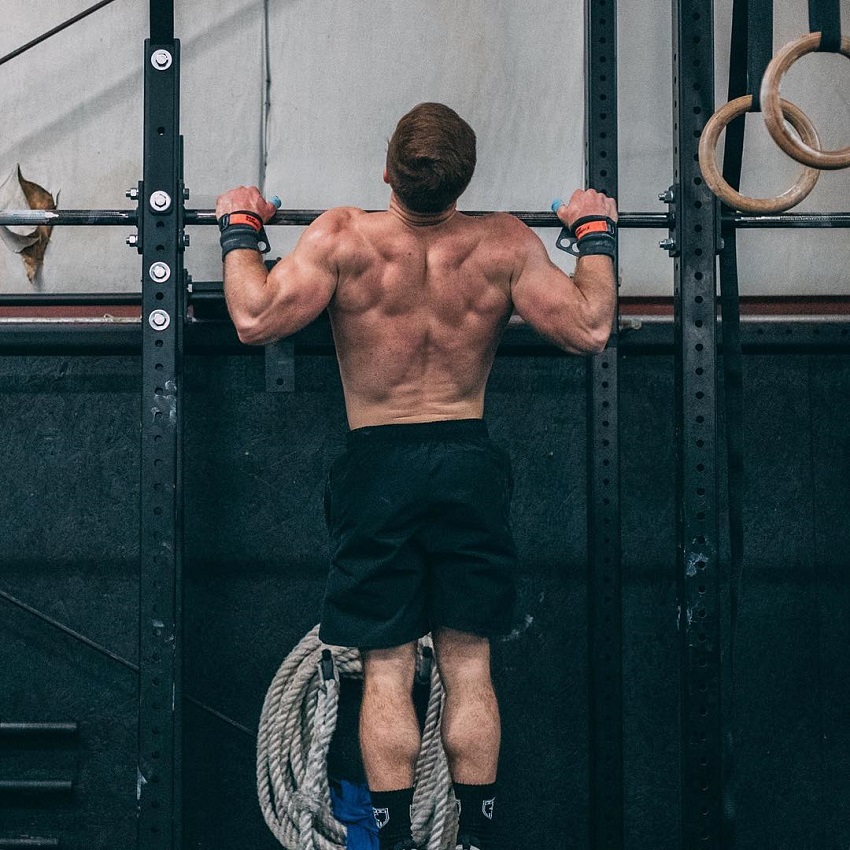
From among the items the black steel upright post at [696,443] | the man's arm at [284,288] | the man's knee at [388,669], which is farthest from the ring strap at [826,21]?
the man's knee at [388,669]

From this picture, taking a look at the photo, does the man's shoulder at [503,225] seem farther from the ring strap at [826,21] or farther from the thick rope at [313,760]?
the thick rope at [313,760]

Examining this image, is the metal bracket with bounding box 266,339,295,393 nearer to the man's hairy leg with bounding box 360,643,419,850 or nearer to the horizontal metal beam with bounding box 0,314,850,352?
the horizontal metal beam with bounding box 0,314,850,352

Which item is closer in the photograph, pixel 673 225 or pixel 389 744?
pixel 389 744

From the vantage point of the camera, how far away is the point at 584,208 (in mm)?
2066

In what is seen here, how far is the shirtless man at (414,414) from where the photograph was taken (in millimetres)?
1890

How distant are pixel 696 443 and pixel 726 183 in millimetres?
597

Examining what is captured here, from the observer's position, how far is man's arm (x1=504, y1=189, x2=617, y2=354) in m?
1.96

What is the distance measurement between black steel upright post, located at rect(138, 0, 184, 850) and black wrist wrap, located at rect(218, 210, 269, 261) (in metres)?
0.17

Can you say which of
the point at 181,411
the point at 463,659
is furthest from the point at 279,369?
the point at 463,659

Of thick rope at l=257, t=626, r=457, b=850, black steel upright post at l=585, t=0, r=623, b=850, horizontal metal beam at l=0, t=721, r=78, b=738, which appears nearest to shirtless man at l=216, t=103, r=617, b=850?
thick rope at l=257, t=626, r=457, b=850

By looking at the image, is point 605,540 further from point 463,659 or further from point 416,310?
point 416,310

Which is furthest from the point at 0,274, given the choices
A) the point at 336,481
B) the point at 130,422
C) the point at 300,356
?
the point at 336,481

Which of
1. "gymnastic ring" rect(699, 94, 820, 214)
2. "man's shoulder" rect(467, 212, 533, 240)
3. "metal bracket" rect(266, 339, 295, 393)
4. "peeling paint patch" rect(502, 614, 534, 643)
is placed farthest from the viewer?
"peeling paint patch" rect(502, 614, 534, 643)

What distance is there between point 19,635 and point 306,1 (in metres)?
2.00
